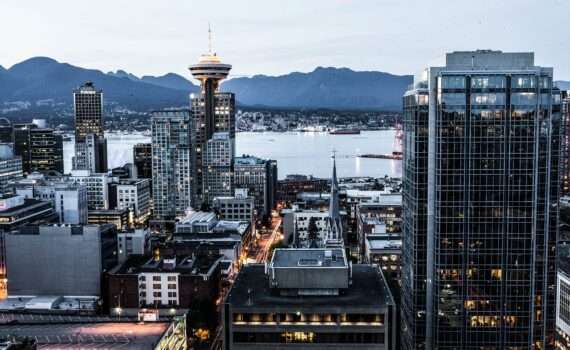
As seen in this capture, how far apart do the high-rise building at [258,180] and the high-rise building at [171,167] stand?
600 inches

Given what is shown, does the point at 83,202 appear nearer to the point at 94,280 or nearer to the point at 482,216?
the point at 94,280

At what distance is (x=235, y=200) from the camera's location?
12200cm

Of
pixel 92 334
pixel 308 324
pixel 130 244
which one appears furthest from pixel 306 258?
pixel 130 244

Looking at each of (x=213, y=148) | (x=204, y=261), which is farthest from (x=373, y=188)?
(x=204, y=261)

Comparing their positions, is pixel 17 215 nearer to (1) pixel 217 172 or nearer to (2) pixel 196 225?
(2) pixel 196 225

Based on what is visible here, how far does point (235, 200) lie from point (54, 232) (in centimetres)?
4966

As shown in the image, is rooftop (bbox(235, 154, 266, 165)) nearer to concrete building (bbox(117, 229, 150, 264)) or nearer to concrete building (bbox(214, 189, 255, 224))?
concrete building (bbox(214, 189, 255, 224))

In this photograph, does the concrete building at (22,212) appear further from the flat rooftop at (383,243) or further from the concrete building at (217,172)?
the concrete building at (217,172)

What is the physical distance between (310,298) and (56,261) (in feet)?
135

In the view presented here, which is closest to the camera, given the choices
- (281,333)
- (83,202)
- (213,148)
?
(281,333)

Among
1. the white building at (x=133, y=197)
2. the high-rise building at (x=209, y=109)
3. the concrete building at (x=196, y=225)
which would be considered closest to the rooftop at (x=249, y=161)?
the high-rise building at (x=209, y=109)

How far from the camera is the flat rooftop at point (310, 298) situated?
41750 mm

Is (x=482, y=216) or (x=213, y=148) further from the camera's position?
(x=213, y=148)

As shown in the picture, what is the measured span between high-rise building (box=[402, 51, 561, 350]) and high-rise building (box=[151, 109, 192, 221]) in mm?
91984
